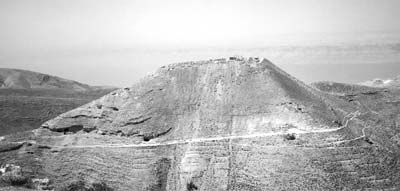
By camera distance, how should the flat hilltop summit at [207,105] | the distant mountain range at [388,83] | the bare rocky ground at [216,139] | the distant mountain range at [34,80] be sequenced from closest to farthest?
1. the bare rocky ground at [216,139]
2. the flat hilltop summit at [207,105]
3. the distant mountain range at [388,83]
4. the distant mountain range at [34,80]

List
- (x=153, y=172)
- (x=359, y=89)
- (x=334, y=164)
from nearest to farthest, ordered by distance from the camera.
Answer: (x=334, y=164)
(x=153, y=172)
(x=359, y=89)

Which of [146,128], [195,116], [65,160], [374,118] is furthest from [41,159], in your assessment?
[374,118]

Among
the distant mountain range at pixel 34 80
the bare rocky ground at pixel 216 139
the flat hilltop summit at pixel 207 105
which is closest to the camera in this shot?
the bare rocky ground at pixel 216 139

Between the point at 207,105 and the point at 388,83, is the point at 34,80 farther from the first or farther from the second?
the point at 207,105

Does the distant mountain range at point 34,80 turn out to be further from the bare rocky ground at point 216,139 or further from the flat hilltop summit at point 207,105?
the bare rocky ground at point 216,139

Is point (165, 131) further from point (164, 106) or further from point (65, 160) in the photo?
point (65, 160)

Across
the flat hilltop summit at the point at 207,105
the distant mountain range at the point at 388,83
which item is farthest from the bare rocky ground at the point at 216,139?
the distant mountain range at the point at 388,83

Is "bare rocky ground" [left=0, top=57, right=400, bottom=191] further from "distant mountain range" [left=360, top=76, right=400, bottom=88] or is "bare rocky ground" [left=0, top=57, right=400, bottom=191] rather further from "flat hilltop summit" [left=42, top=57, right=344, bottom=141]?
"distant mountain range" [left=360, top=76, right=400, bottom=88]

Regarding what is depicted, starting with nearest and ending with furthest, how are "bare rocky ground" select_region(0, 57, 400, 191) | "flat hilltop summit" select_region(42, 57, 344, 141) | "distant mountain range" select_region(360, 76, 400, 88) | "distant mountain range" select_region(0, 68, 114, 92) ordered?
"bare rocky ground" select_region(0, 57, 400, 191)
"flat hilltop summit" select_region(42, 57, 344, 141)
"distant mountain range" select_region(360, 76, 400, 88)
"distant mountain range" select_region(0, 68, 114, 92)

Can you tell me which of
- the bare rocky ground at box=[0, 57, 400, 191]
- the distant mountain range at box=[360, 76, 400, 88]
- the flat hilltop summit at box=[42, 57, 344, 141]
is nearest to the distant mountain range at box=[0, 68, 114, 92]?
the distant mountain range at box=[360, 76, 400, 88]
